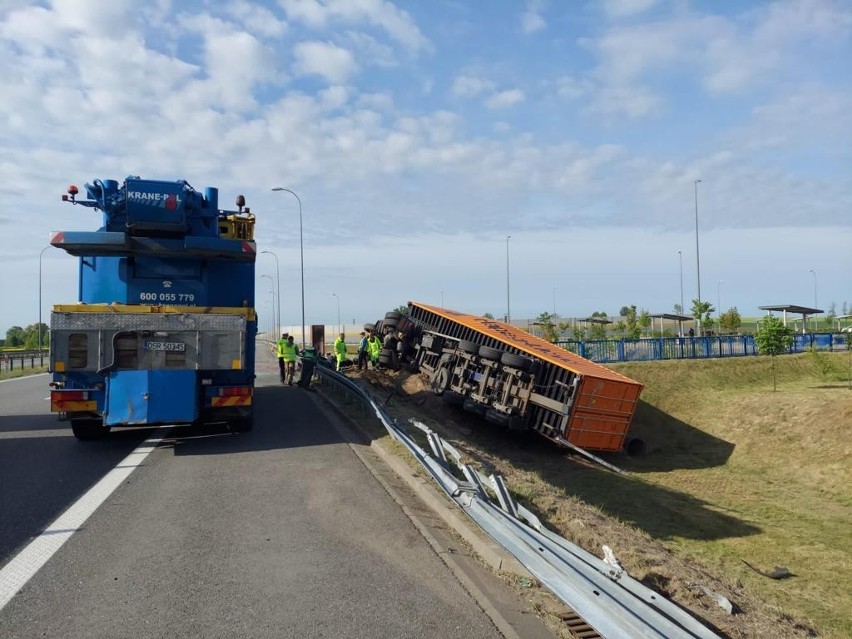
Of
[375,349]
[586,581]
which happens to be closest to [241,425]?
[586,581]

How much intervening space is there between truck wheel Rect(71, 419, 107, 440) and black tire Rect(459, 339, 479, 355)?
8009mm

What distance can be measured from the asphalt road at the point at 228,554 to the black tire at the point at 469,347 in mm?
6835

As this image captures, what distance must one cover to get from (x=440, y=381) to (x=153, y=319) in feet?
27.6

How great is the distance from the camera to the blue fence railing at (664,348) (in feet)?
82.5

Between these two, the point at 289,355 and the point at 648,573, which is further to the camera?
the point at 289,355

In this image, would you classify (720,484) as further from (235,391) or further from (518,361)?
(235,391)

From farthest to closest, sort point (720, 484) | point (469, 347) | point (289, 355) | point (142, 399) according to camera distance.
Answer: point (289, 355)
point (469, 347)
point (720, 484)
point (142, 399)

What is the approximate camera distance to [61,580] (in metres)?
→ 4.57

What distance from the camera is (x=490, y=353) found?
49.3ft

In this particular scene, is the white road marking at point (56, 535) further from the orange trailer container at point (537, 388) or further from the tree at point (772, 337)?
the tree at point (772, 337)

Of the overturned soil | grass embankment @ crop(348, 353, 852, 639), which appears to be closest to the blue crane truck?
grass embankment @ crop(348, 353, 852, 639)

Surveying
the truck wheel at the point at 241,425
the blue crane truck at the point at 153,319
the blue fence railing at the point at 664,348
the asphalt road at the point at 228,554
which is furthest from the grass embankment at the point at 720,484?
the blue crane truck at the point at 153,319

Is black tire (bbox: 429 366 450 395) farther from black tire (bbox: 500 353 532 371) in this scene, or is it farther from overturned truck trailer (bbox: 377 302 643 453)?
black tire (bbox: 500 353 532 371)

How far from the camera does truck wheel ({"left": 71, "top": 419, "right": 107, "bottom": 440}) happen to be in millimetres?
10117
